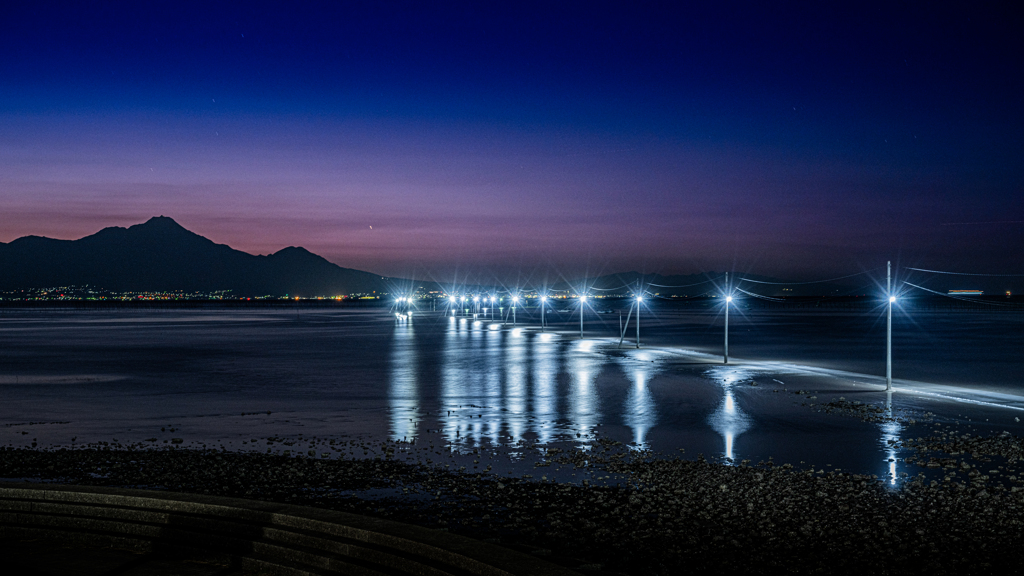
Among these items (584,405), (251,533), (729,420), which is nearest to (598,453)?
(729,420)

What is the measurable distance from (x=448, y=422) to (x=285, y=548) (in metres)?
12.1

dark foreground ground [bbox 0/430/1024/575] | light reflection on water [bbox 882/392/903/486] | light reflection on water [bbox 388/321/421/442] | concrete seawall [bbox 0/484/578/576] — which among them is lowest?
light reflection on water [bbox 388/321/421/442]

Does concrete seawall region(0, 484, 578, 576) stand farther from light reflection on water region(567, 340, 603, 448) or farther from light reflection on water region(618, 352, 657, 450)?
light reflection on water region(618, 352, 657, 450)

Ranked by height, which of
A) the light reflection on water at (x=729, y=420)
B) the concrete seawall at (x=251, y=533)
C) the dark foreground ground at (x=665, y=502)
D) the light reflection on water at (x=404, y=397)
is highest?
the concrete seawall at (x=251, y=533)

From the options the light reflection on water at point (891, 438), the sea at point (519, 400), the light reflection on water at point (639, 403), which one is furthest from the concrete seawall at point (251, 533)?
the light reflection on water at point (639, 403)

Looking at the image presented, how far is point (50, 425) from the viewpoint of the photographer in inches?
721

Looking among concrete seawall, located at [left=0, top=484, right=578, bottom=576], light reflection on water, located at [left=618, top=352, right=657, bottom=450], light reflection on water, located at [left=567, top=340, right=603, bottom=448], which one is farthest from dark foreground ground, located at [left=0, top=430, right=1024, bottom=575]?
light reflection on water, located at [left=567, top=340, right=603, bottom=448]

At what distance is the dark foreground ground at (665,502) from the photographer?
8.40 m

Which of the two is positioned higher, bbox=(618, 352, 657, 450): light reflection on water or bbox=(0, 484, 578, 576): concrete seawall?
bbox=(0, 484, 578, 576): concrete seawall

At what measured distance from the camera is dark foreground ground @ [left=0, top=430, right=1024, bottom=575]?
27.6ft

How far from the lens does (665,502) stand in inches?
416

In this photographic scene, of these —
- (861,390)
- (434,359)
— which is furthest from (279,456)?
(434,359)

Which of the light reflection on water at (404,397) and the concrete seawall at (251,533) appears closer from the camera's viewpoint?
the concrete seawall at (251,533)

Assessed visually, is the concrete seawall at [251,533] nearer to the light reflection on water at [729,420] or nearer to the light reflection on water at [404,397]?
the light reflection on water at [404,397]
